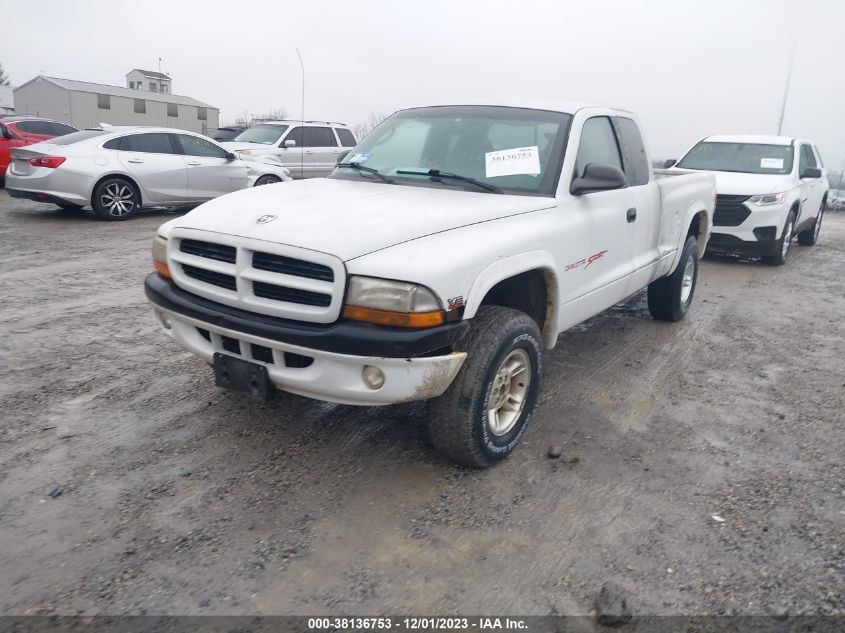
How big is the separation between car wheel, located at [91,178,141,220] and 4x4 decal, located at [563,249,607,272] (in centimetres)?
871

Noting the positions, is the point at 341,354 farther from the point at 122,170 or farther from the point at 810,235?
the point at 810,235

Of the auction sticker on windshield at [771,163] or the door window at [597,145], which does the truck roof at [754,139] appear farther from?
the door window at [597,145]

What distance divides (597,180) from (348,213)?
1.53 meters

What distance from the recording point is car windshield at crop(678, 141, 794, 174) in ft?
32.1

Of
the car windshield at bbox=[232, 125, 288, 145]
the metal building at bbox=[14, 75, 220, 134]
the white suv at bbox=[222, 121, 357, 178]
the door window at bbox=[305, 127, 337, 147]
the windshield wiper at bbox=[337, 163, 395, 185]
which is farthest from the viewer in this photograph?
the metal building at bbox=[14, 75, 220, 134]

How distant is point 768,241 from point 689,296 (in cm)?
349

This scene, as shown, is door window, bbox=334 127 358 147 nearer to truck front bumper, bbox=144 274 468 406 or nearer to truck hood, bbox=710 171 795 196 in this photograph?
truck hood, bbox=710 171 795 196

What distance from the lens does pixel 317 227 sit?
3100 millimetres

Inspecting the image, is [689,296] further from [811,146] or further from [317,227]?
[811,146]

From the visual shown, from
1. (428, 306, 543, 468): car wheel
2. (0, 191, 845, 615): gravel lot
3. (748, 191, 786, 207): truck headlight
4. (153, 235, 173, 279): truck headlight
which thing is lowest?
(0, 191, 845, 615): gravel lot

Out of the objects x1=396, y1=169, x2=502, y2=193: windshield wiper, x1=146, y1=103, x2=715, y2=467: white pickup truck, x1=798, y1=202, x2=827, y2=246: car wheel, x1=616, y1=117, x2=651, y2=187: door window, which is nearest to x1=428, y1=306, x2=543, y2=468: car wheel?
x1=146, y1=103, x2=715, y2=467: white pickup truck

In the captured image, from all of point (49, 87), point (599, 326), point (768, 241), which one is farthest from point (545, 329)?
point (49, 87)

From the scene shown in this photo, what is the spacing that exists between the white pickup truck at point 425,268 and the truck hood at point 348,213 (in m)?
0.01

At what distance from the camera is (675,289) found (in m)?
6.00
